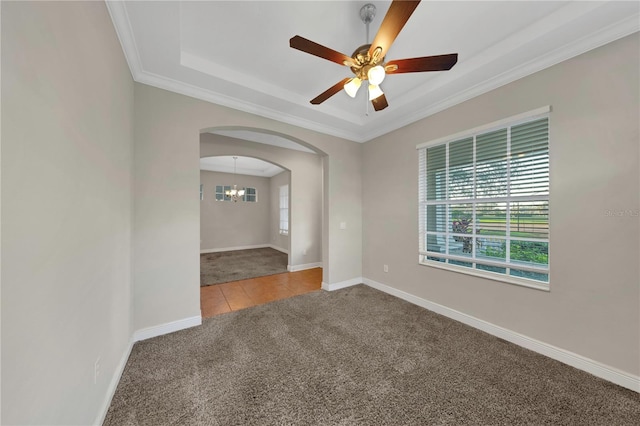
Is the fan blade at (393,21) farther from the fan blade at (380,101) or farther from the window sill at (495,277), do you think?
the window sill at (495,277)

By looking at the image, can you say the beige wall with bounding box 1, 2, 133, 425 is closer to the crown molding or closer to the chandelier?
the crown molding

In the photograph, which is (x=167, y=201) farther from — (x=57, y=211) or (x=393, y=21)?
(x=393, y=21)

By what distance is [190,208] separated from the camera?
8.03 feet

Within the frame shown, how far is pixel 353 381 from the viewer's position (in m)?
1.65

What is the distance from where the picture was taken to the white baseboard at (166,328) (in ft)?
7.10

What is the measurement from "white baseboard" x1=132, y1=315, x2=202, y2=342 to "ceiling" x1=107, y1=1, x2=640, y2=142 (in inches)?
97.4

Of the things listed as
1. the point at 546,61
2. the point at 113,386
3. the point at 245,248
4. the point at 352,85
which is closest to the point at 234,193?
the point at 245,248

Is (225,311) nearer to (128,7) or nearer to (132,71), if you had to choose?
(132,71)

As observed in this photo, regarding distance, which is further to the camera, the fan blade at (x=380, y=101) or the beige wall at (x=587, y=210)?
the fan blade at (x=380, y=101)

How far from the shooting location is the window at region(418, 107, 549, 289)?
204cm

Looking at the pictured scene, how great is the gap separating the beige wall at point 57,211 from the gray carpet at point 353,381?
457 millimetres

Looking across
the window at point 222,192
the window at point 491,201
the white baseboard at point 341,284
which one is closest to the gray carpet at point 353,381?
the window at point 491,201

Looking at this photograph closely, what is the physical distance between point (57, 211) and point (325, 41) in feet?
7.29

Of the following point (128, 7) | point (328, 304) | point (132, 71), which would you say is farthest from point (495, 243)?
point (132, 71)
